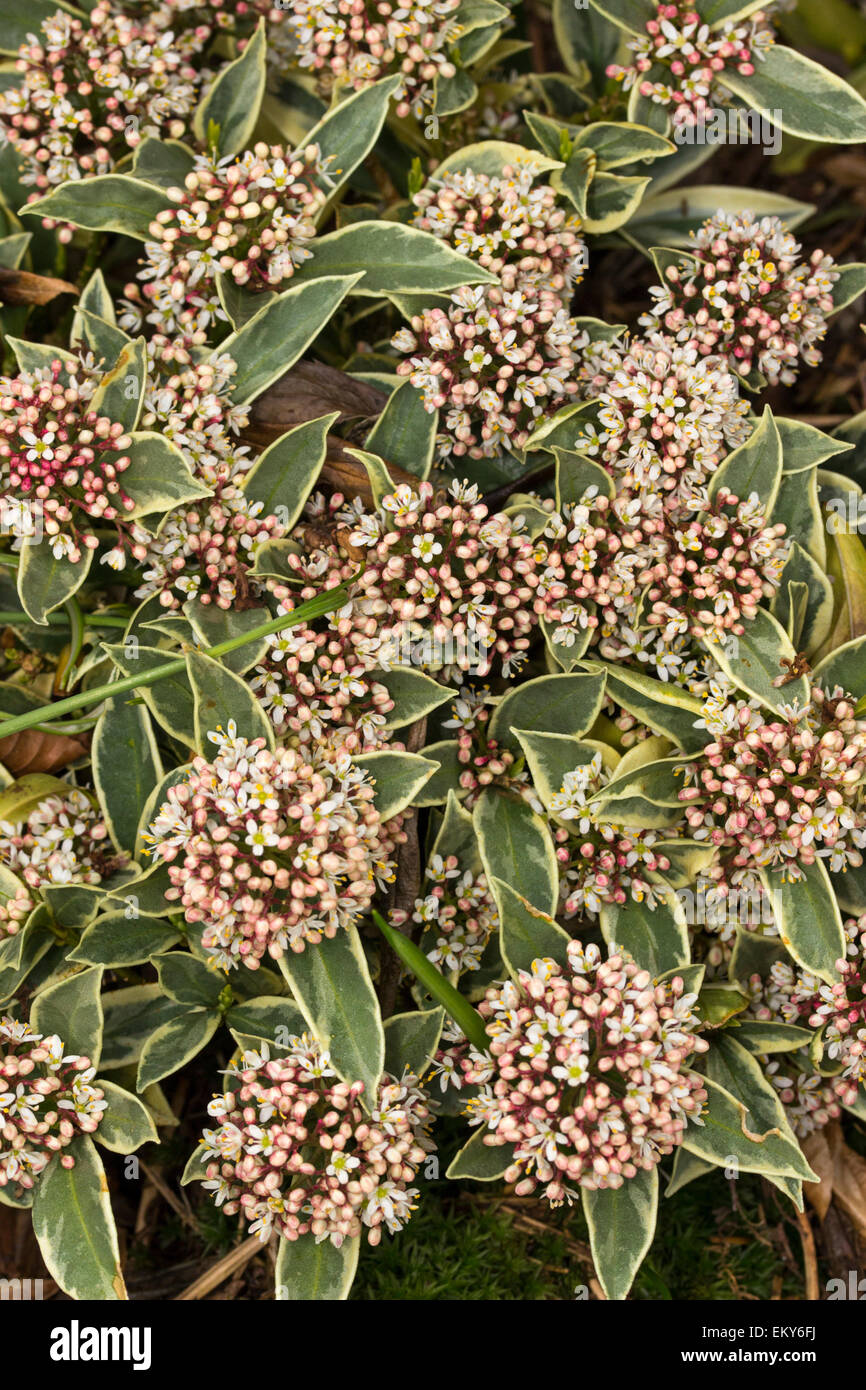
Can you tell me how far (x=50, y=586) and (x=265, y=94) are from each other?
180 centimetres

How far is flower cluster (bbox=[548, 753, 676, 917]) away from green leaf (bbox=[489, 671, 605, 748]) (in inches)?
4.8

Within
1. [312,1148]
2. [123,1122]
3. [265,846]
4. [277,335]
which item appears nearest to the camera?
[265,846]

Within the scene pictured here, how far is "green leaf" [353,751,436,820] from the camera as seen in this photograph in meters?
2.71

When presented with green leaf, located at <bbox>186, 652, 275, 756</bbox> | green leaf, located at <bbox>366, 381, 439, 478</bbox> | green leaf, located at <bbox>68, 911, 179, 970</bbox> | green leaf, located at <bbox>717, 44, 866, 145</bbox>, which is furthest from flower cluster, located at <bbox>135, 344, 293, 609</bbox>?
green leaf, located at <bbox>717, 44, 866, 145</bbox>

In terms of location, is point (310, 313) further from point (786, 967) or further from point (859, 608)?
point (786, 967)

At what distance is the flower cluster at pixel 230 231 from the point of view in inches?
114

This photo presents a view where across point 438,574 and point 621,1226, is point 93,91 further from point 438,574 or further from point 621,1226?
point 621,1226

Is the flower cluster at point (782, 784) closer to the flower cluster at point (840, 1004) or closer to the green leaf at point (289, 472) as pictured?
the flower cluster at point (840, 1004)

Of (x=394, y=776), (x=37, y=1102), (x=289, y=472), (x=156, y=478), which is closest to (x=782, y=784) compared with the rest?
(x=394, y=776)

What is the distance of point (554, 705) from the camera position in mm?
2951

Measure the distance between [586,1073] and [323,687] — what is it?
108 cm

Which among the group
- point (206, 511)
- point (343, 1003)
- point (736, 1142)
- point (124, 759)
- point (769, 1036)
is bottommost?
point (736, 1142)

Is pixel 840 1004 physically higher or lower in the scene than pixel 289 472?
lower

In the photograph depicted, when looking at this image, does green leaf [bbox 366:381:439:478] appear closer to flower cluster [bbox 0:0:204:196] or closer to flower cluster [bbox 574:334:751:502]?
flower cluster [bbox 574:334:751:502]
